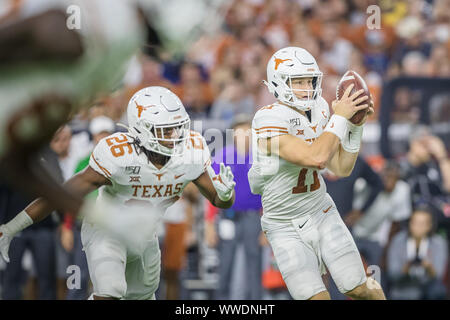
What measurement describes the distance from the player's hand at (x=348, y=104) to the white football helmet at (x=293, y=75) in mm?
201

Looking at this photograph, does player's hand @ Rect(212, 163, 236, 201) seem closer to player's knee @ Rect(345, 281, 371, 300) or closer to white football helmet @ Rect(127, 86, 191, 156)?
white football helmet @ Rect(127, 86, 191, 156)

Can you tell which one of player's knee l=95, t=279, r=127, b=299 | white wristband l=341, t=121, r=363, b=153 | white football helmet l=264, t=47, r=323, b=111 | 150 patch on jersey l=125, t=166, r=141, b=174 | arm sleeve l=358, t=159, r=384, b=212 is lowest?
player's knee l=95, t=279, r=127, b=299

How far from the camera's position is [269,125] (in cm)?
486

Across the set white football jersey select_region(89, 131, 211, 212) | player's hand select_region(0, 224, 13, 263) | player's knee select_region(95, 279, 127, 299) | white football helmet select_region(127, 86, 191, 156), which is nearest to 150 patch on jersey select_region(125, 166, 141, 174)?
white football jersey select_region(89, 131, 211, 212)

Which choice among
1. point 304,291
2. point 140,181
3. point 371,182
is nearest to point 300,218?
point 304,291

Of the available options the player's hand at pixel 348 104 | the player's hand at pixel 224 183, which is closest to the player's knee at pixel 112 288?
the player's hand at pixel 224 183

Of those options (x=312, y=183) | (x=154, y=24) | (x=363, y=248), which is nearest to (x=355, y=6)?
(x=363, y=248)

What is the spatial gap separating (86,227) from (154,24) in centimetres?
193

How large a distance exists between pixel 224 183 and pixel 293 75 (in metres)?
0.74

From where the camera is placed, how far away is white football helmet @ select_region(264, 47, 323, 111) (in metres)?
4.94

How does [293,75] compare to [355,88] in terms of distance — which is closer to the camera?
[355,88]

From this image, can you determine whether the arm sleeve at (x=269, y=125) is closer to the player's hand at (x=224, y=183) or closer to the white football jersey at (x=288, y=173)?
the white football jersey at (x=288, y=173)

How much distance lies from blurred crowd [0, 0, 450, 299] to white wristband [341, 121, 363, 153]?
1.04m

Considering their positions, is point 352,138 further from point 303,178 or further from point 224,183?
point 224,183
